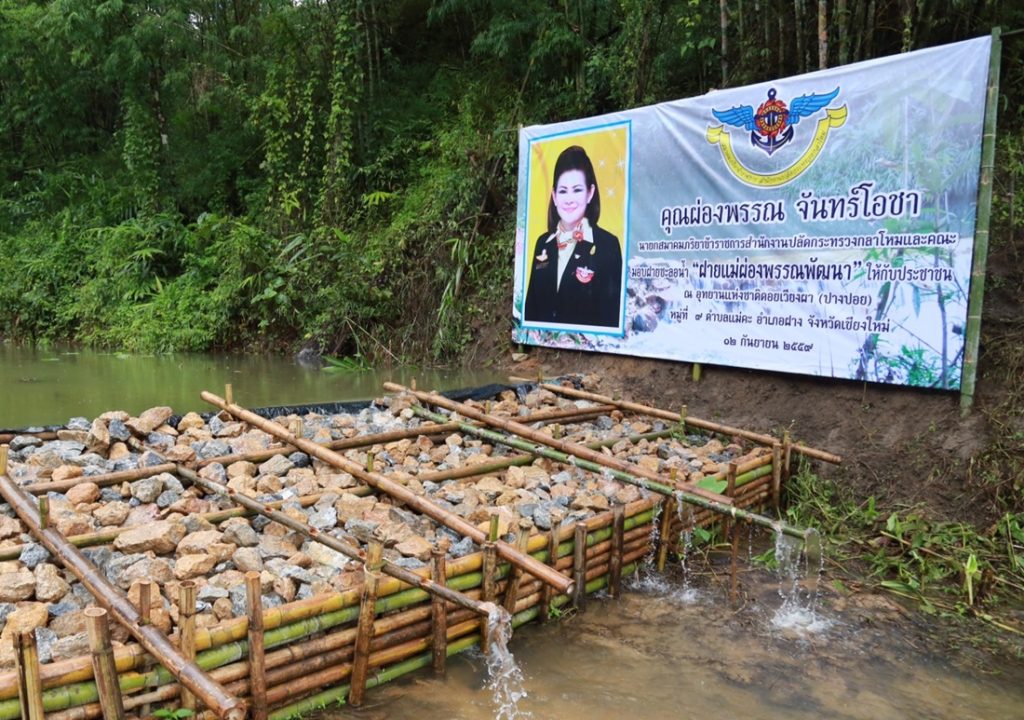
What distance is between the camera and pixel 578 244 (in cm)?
706

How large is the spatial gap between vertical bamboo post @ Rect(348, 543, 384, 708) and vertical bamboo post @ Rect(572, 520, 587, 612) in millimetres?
1163

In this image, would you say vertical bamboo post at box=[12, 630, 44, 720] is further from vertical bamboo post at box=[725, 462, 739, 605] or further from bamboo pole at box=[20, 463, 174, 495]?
vertical bamboo post at box=[725, 462, 739, 605]

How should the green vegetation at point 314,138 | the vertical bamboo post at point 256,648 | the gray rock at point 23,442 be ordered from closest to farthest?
the vertical bamboo post at point 256,648 → the gray rock at point 23,442 → the green vegetation at point 314,138

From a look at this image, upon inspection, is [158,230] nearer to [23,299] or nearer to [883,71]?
[23,299]

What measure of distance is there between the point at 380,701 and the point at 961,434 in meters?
3.85

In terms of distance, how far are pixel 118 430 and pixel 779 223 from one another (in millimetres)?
4732

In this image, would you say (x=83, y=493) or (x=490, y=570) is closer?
(x=490, y=570)

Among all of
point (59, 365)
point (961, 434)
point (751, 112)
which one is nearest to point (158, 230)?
point (59, 365)

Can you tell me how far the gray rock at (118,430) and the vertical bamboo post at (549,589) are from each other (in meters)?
2.76

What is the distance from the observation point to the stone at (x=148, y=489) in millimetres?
3779

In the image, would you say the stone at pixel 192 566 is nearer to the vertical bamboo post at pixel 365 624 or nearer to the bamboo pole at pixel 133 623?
the bamboo pole at pixel 133 623

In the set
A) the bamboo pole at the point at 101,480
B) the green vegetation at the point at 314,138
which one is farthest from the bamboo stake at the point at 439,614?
the green vegetation at the point at 314,138

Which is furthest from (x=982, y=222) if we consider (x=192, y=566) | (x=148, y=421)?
(x=148, y=421)

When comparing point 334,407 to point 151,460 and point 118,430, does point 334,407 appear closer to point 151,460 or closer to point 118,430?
point 118,430
